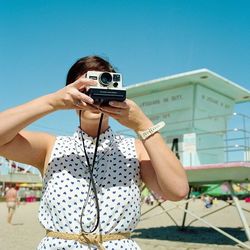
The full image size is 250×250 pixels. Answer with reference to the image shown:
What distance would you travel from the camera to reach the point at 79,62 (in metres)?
1.90

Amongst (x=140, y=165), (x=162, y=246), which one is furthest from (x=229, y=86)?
(x=140, y=165)

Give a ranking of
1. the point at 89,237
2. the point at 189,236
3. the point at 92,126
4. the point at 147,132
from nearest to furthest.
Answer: the point at 89,237
the point at 147,132
the point at 92,126
the point at 189,236

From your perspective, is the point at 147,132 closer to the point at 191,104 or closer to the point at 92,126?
the point at 92,126

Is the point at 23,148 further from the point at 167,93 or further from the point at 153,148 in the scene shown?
the point at 167,93

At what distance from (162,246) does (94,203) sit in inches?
280

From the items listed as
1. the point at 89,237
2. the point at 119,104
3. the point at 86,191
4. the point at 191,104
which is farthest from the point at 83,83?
the point at 191,104

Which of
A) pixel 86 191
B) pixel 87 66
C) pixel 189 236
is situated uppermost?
pixel 87 66

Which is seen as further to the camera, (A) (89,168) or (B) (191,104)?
(B) (191,104)

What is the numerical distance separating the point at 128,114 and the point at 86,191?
0.38 metres

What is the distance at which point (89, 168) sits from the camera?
1.75m

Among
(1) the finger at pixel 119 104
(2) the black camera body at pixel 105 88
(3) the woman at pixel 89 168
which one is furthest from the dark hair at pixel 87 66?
(1) the finger at pixel 119 104

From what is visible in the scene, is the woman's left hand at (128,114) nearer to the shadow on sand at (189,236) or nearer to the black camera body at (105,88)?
the black camera body at (105,88)

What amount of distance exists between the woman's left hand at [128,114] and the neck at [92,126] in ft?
0.36

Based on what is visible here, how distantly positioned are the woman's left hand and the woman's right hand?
3.1 inches
